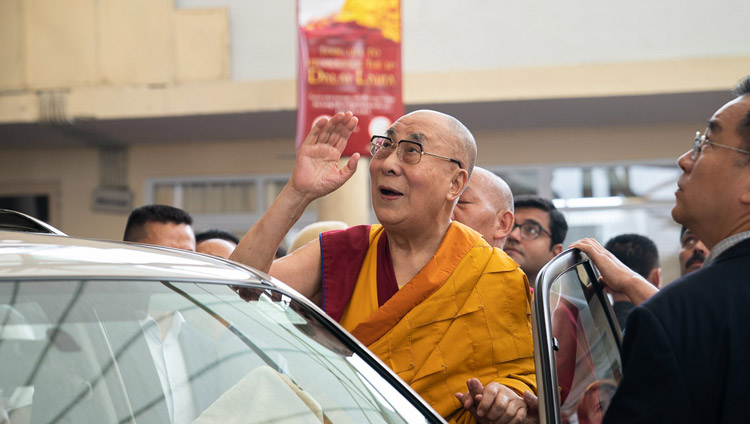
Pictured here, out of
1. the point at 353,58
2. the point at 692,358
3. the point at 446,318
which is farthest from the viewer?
the point at 353,58

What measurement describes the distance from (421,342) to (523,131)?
7070 mm

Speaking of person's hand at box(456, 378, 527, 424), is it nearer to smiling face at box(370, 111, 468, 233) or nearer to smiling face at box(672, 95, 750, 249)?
smiling face at box(370, 111, 468, 233)

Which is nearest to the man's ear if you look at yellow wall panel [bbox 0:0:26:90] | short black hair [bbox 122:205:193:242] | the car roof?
short black hair [bbox 122:205:193:242]

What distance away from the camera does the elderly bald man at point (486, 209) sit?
3127mm

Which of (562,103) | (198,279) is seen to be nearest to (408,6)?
(562,103)

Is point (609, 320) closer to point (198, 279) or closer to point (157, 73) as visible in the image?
point (198, 279)

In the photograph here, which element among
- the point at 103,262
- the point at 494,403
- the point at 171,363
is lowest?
the point at 494,403

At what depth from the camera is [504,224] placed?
3.19m

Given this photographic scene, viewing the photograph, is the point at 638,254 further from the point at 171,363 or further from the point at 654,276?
the point at 171,363

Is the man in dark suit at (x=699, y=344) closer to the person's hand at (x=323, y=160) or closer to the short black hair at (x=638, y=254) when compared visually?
the person's hand at (x=323, y=160)

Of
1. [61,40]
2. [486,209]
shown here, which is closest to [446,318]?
[486,209]

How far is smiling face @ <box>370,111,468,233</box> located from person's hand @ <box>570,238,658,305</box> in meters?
0.51

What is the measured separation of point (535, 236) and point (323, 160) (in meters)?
1.50

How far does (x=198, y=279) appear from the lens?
5.34 feet
